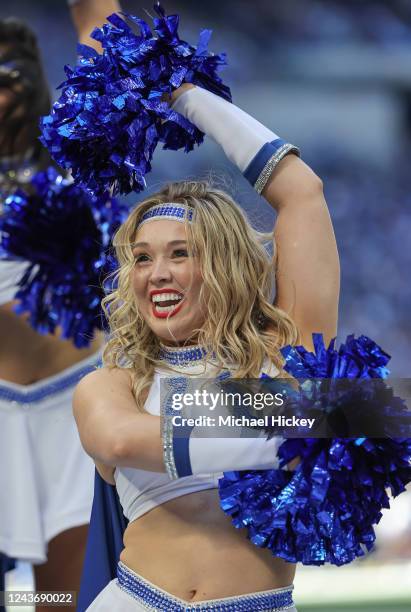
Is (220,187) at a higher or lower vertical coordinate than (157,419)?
higher

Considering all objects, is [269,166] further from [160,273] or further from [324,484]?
[324,484]

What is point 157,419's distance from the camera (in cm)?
188

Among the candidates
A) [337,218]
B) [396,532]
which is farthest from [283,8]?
Answer: [396,532]

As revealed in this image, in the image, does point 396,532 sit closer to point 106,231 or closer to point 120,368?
point 106,231

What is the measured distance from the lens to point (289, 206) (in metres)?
2.15

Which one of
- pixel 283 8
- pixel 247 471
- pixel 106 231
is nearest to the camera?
pixel 247 471

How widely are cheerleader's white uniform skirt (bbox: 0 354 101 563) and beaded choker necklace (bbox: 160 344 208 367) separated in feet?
4.31

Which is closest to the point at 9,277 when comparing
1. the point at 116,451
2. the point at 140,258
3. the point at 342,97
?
the point at 140,258

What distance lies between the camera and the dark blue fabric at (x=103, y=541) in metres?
2.24

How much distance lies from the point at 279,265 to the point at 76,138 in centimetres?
48

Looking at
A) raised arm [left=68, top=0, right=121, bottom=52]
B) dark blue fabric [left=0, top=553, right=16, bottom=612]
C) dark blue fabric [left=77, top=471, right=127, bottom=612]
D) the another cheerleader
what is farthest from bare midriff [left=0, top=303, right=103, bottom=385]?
dark blue fabric [left=77, top=471, right=127, bottom=612]

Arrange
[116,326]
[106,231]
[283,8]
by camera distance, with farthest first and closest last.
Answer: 1. [283,8]
2. [106,231]
3. [116,326]

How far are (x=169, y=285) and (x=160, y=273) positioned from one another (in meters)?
0.03

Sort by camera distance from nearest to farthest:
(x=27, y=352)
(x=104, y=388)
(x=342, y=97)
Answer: (x=104, y=388)
(x=27, y=352)
(x=342, y=97)
